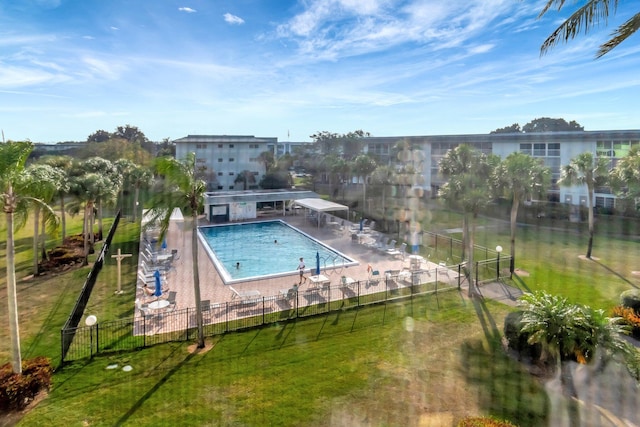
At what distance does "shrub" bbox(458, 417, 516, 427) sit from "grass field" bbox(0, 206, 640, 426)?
0.63 metres

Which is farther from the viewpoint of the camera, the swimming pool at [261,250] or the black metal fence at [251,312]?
the swimming pool at [261,250]

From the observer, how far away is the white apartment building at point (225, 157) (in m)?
57.9

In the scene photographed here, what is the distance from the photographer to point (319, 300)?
1808 centimetres

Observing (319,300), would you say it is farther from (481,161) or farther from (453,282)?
(481,161)

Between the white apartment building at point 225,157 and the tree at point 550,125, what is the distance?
62.1 metres

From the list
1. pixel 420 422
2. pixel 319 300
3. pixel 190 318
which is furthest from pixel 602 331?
pixel 190 318

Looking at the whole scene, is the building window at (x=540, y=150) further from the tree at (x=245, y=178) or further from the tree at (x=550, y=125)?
the tree at (x=550, y=125)

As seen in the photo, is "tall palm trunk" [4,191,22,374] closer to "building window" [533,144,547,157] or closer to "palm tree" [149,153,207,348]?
"palm tree" [149,153,207,348]

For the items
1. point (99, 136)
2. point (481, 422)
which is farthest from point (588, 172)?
point (99, 136)

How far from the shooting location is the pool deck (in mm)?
19172

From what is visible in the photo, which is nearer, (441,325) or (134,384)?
(134,384)

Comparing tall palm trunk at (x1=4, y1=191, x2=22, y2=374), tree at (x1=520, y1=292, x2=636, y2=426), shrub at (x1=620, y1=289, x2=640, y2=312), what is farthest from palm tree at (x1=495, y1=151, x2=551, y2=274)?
tall palm trunk at (x1=4, y1=191, x2=22, y2=374)

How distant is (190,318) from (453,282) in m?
12.9

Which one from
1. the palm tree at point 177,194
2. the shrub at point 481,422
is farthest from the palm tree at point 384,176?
the shrub at point 481,422
